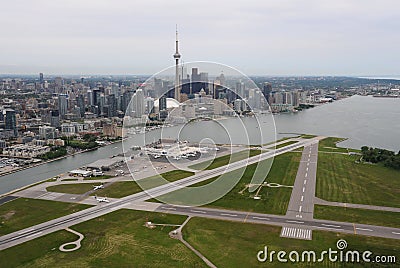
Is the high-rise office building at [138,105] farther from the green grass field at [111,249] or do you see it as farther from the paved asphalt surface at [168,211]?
the green grass field at [111,249]

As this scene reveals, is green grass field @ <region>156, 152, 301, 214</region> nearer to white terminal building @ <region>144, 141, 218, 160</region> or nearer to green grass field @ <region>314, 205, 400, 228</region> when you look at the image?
green grass field @ <region>314, 205, 400, 228</region>

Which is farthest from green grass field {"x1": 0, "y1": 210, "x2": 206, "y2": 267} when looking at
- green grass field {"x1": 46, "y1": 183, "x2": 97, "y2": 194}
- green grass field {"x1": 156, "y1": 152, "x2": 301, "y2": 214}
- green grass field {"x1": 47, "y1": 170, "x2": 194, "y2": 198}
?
green grass field {"x1": 46, "y1": 183, "x2": 97, "y2": 194}

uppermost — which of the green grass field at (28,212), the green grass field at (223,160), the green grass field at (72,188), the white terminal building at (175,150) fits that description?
the white terminal building at (175,150)

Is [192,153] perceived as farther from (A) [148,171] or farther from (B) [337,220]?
(B) [337,220]

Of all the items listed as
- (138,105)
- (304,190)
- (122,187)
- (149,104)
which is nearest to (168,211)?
(122,187)

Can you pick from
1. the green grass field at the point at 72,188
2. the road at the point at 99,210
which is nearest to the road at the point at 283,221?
the road at the point at 99,210

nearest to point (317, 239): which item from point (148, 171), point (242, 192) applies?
point (242, 192)

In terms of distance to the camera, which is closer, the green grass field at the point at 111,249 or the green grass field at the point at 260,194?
the green grass field at the point at 111,249
